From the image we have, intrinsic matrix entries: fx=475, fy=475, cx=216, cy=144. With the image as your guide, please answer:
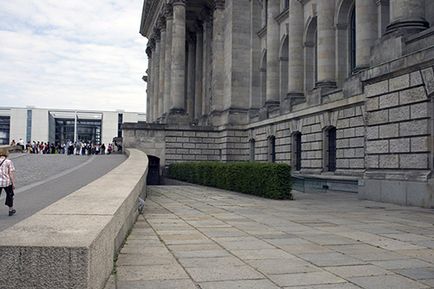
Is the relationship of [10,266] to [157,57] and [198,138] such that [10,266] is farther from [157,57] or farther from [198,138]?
[157,57]

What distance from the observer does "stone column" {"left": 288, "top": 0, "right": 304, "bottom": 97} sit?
99.6ft

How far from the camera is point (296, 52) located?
30.5 metres

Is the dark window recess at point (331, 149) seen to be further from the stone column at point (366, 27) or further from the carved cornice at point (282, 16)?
the carved cornice at point (282, 16)

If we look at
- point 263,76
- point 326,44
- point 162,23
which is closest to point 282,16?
point 263,76

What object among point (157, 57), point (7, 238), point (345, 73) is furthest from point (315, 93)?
point (157, 57)

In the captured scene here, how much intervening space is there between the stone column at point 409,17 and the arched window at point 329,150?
851 cm

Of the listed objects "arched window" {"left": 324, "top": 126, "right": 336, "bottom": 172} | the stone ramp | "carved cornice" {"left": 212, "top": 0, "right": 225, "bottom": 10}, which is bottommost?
the stone ramp

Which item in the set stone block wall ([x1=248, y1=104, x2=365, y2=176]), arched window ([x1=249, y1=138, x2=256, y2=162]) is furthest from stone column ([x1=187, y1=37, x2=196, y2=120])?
stone block wall ([x1=248, y1=104, x2=365, y2=176])

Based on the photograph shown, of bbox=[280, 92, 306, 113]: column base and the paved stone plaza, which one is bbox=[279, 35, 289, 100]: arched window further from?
the paved stone plaza

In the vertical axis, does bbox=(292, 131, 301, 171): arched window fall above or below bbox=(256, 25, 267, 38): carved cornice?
below

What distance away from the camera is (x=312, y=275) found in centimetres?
583

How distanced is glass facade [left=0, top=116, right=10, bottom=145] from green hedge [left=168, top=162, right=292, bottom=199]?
83.2 m

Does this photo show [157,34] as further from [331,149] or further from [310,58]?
[331,149]

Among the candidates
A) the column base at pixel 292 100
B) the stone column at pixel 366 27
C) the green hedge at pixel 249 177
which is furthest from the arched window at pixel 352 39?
the green hedge at pixel 249 177
